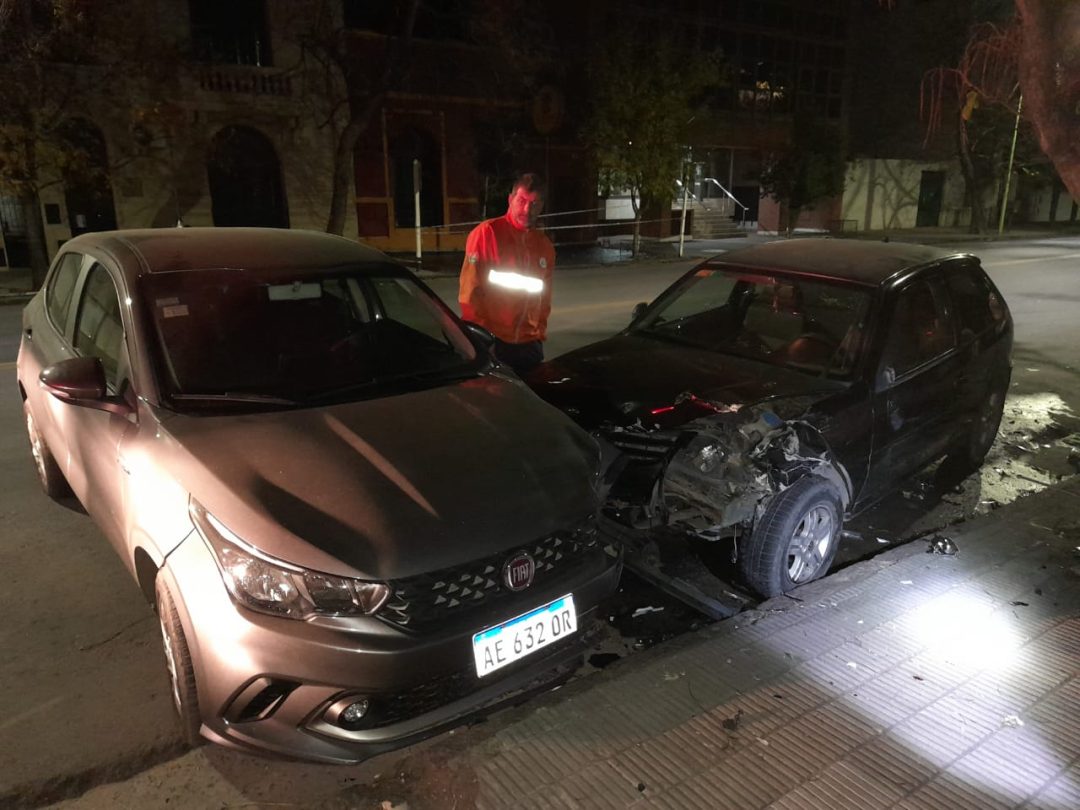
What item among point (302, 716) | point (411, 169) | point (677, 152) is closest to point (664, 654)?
point (302, 716)

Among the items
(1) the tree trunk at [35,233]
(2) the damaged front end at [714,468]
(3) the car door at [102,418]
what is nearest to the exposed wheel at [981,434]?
(2) the damaged front end at [714,468]

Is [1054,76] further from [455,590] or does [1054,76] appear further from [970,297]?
[455,590]

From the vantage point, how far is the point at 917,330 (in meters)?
4.52

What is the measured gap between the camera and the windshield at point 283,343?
3090 mm

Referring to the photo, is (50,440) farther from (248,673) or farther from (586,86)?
(586,86)

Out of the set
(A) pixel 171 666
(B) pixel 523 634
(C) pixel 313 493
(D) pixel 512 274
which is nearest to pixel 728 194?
(D) pixel 512 274

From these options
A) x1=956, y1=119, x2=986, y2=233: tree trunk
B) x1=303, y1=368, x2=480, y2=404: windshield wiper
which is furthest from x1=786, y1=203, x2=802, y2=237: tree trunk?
x1=303, y1=368, x2=480, y2=404: windshield wiper

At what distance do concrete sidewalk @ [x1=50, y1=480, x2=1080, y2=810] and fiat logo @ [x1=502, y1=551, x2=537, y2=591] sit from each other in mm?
529

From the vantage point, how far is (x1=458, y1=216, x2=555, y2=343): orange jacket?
15.7 feet

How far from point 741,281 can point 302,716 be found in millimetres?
3818

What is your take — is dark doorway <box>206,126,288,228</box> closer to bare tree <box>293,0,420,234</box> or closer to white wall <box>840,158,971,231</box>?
bare tree <box>293,0,420,234</box>

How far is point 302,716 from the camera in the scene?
2336 millimetres

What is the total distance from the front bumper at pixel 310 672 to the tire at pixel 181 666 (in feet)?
0.33

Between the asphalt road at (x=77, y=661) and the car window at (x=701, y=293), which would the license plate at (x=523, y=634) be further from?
the car window at (x=701, y=293)
